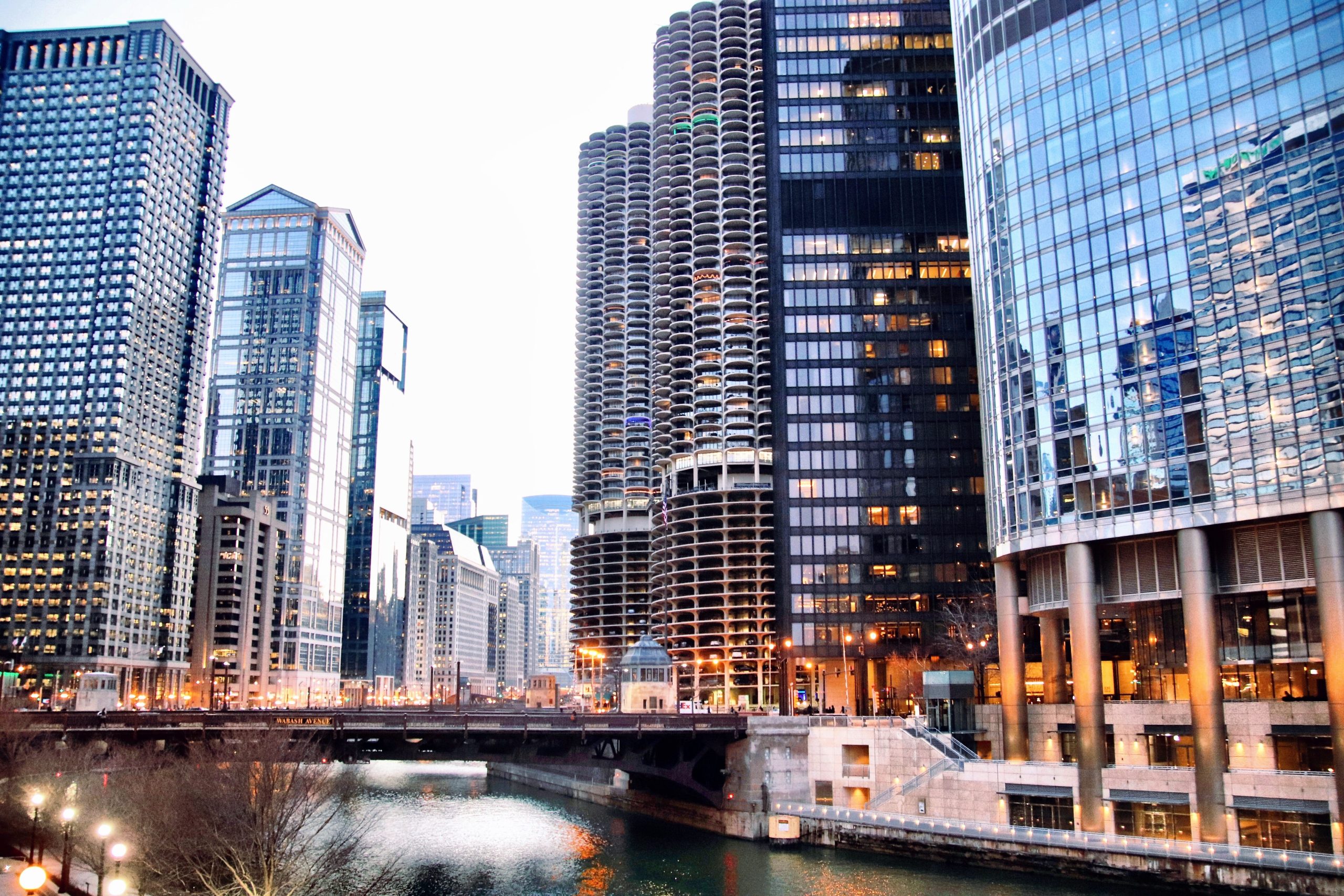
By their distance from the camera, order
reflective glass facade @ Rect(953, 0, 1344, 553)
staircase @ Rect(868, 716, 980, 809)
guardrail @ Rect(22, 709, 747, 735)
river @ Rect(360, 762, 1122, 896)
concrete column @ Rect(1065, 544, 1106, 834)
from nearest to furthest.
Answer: river @ Rect(360, 762, 1122, 896) < reflective glass facade @ Rect(953, 0, 1344, 553) < concrete column @ Rect(1065, 544, 1106, 834) < guardrail @ Rect(22, 709, 747, 735) < staircase @ Rect(868, 716, 980, 809)

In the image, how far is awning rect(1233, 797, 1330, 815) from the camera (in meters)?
68.6

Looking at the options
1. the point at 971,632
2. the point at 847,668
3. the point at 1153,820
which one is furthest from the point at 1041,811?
the point at 847,668

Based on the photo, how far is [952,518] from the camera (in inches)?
6112

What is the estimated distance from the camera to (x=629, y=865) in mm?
79562

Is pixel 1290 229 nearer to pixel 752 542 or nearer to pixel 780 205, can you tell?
pixel 780 205

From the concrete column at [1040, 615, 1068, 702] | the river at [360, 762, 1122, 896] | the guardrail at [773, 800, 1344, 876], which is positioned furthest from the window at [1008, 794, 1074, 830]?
the concrete column at [1040, 615, 1068, 702]

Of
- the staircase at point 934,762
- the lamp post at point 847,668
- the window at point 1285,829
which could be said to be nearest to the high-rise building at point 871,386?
the lamp post at point 847,668

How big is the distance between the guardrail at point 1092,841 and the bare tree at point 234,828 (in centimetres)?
3224

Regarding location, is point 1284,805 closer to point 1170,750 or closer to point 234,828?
point 1170,750

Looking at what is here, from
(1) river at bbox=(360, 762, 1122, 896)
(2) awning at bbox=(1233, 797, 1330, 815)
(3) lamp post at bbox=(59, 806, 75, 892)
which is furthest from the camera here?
(1) river at bbox=(360, 762, 1122, 896)

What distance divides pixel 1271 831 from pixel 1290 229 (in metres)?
37.5

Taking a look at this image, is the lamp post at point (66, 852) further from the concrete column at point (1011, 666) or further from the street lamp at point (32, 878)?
the concrete column at point (1011, 666)

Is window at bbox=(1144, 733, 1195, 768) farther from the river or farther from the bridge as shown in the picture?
the bridge

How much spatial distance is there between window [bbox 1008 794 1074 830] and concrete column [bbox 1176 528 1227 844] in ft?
29.5
